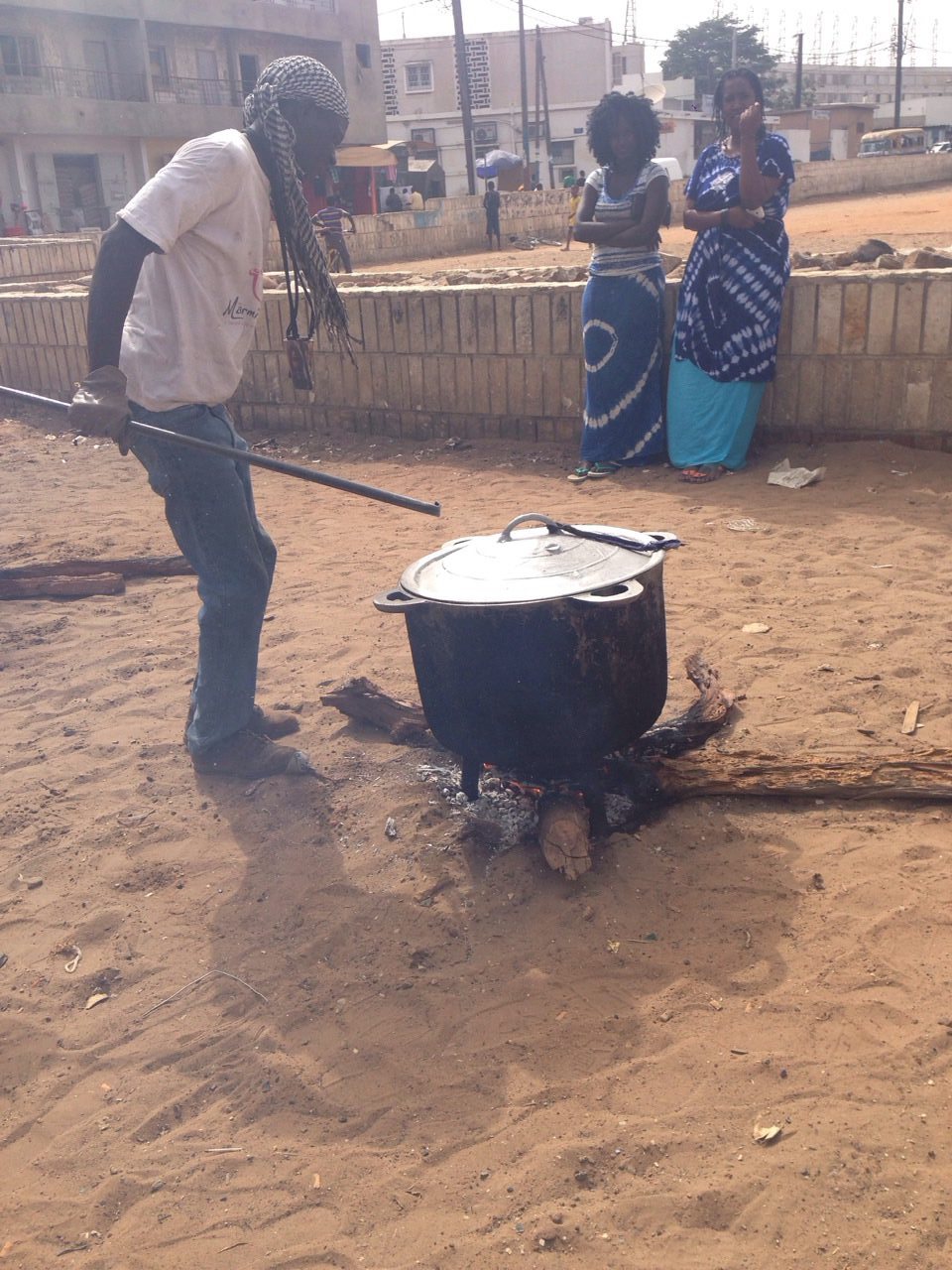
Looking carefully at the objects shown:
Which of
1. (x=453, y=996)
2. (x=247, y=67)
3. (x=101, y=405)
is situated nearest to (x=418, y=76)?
(x=247, y=67)

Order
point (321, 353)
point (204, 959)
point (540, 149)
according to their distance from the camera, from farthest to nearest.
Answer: point (540, 149) < point (321, 353) < point (204, 959)

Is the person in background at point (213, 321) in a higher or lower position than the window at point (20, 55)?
lower

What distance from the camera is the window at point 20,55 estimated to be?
3098cm

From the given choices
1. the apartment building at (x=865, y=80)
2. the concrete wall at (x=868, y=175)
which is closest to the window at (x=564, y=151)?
the concrete wall at (x=868, y=175)

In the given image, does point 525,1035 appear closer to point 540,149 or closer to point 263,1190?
point 263,1190

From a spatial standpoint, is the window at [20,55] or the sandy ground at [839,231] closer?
the sandy ground at [839,231]

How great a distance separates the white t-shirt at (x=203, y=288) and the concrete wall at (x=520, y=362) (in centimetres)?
368

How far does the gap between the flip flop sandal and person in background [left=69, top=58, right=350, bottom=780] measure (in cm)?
299

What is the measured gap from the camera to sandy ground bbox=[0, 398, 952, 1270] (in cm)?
183

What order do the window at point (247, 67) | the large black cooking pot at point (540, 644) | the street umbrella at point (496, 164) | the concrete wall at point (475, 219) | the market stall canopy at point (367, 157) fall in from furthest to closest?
the window at point (247, 67), the market stall canopy at point (367, 157), the street umbrella at point (496, 164), the concrete wall at point (475, 219), the large black cooking pot at point (540, 644)

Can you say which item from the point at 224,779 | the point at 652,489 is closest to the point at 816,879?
the point at 224,779

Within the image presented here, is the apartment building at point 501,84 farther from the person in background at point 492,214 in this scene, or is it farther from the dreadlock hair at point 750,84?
the dreadlock hair at point 750,84

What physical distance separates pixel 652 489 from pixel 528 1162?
4288mm

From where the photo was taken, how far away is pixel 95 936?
8.55 ft
